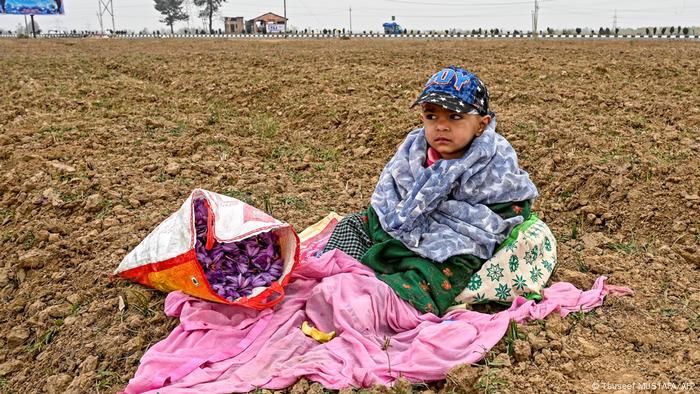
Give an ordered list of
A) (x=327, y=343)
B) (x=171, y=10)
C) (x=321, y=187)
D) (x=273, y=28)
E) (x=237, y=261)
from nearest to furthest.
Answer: (x=327, y=343) → (x=237, y=261) → (x=321, y=187) → (x=273, y=28) → (x=171, y=10)

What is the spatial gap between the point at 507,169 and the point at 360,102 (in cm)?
418

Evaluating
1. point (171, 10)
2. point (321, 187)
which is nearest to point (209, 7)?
point (171, 10)

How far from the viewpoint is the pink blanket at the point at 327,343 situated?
2.23 m

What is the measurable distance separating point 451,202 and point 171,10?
67.8 meters

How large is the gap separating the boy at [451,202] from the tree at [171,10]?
67.1m

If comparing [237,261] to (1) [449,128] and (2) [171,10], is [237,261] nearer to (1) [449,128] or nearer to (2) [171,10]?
(1) [449,128]

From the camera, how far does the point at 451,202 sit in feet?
9.48

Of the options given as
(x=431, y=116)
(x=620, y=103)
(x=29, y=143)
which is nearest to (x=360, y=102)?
(x=620, y=103)

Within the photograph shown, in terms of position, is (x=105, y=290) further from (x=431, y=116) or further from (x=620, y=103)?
(x=620, y=103)

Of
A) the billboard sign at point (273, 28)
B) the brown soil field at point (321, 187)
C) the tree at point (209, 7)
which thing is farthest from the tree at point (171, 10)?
the brown soil field at point (321, 187)

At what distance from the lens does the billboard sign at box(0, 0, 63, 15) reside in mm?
40438

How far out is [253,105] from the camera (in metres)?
7.50

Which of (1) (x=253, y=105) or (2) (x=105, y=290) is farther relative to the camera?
(1) (x=253, y=105)

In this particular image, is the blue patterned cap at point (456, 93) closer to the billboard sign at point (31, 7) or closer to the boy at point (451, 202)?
the boy at point (451, 202)
